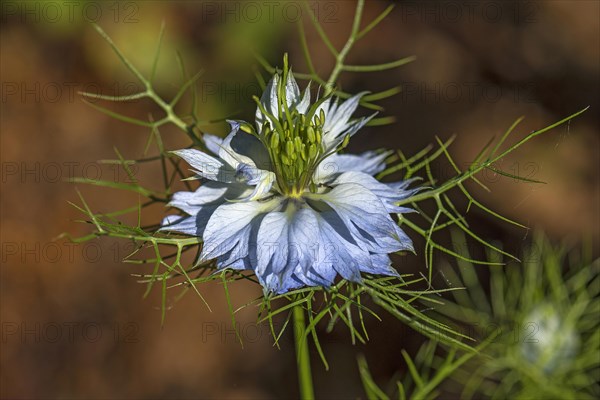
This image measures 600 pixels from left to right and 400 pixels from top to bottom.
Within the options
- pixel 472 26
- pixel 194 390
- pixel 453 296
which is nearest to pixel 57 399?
pixel 194 390

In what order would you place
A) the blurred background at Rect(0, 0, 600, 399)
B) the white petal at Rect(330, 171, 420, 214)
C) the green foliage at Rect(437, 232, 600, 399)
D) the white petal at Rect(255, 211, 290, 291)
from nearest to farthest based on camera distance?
the white petal at Rect(255, 211, 290, 291) → the white petal at Rect(330, 171, 420, 214) → the green foliage at Rect(437, 232, 600, 399) → the blurred background at Rect(0, 0, 600, 399)

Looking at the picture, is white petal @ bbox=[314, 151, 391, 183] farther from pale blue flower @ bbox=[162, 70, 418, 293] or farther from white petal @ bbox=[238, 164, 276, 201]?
white petal @ bbox=[238, 164, 276, 201]

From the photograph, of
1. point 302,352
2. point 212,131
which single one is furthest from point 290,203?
point 212,131

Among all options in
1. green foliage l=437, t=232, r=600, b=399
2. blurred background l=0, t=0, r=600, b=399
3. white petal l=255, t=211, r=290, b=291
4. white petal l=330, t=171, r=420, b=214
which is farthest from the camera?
blurred background l=0, t=0, r=600, b=399

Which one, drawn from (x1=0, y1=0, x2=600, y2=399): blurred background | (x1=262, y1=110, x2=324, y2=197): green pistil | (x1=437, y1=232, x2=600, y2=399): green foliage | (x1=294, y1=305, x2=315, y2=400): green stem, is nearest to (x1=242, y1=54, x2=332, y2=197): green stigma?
(x1=262, y1=110, x2=324, y2=197): green pistil

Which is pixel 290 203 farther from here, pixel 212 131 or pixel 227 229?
pixel 212 131

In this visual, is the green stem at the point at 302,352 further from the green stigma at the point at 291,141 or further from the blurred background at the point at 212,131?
the blurred background at the point at 212,131

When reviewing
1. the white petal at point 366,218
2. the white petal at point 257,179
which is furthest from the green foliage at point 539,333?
the white petal at point 257,179
